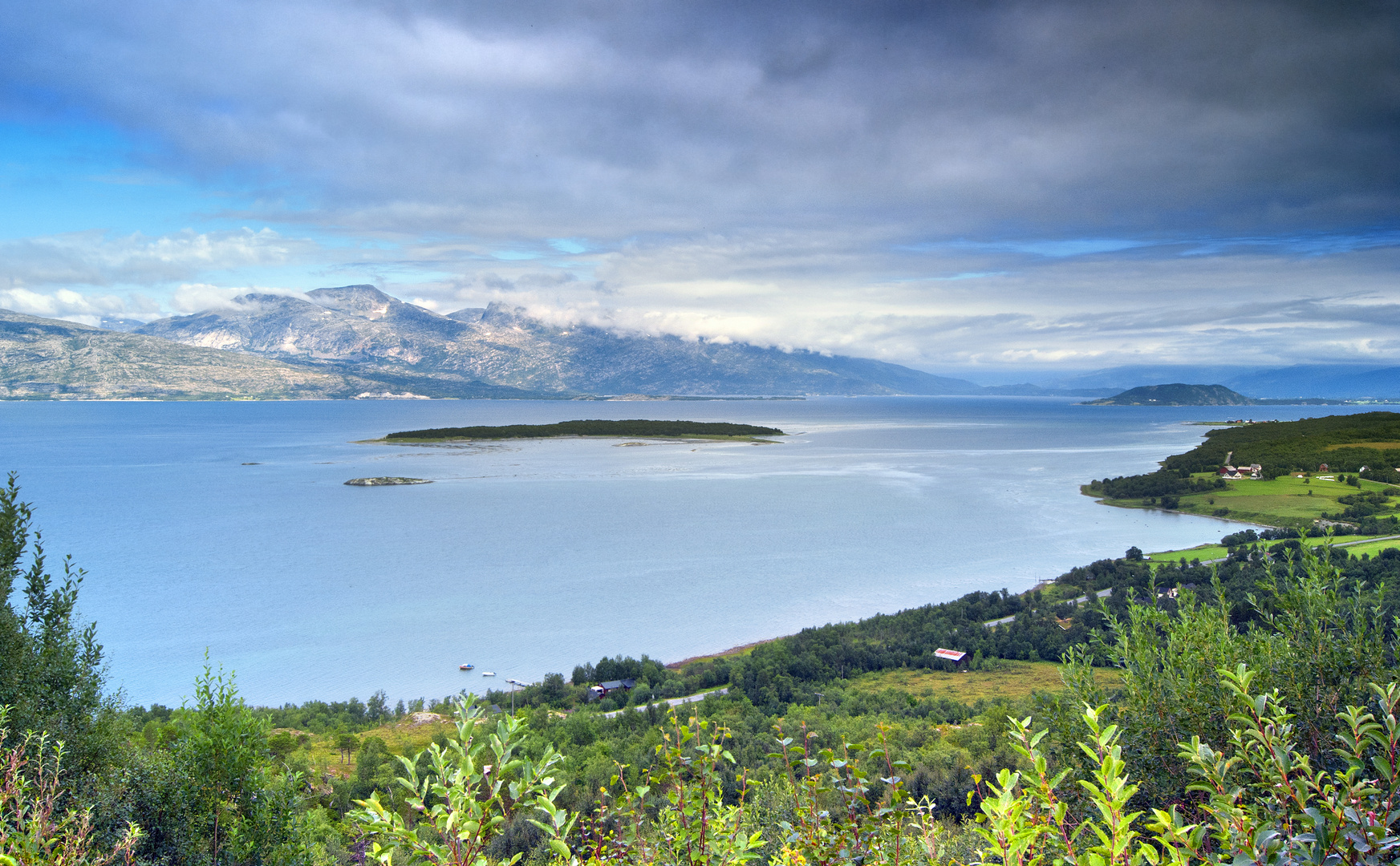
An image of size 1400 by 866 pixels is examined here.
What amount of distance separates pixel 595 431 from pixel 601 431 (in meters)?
1.08

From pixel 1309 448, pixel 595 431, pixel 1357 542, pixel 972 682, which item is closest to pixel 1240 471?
pixel 1309 448

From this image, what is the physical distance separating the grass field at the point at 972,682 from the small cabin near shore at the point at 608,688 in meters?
7.86

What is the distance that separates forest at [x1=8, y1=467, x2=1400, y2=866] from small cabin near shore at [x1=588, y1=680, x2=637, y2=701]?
1.71ft

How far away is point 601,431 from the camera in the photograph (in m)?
133

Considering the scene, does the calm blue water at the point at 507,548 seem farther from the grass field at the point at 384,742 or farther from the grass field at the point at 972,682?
the grass field at the point at 972,682

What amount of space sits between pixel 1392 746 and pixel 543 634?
31250mm

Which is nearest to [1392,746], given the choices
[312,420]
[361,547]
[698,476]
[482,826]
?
[482,826]

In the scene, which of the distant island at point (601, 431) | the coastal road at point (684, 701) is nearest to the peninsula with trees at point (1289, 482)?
the coastal road at point (684, 701)

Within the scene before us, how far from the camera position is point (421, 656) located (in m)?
28.6

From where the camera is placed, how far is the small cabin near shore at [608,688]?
23.8 meters

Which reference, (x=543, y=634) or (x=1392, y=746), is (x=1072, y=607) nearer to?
(x=543, y=634)

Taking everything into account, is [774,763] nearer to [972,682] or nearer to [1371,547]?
[972,682]

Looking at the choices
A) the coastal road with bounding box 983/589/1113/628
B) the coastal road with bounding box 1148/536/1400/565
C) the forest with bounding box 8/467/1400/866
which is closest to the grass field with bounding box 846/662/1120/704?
the forest with bounding box 8/467/1400/866

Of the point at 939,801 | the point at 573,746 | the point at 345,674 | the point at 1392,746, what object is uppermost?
the point at 1392,746
